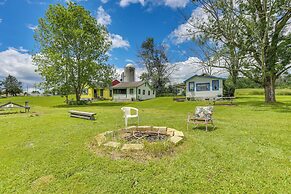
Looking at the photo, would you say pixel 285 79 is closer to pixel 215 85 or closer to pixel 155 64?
pixel 215 85

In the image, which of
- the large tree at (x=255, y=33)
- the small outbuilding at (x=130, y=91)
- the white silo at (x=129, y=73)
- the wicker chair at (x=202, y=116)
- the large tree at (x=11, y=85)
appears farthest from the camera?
the large tree at (x=11, y=85)

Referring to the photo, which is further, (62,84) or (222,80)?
(222,80)

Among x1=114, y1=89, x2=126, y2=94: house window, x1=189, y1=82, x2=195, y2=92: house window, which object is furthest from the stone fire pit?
x1=114, y1=89, x2=126, y2=94: house window

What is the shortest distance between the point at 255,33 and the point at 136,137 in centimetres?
1432

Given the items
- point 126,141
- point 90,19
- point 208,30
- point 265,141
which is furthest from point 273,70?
point 90,19

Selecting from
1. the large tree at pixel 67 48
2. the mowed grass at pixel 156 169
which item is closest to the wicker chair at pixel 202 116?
the mowed grass at pixel 156 169

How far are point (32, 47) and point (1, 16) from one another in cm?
502

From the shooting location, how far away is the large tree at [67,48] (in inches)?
840

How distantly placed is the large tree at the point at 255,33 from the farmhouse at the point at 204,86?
320 inches

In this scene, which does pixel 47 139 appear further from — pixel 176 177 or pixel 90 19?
pixel 90 19

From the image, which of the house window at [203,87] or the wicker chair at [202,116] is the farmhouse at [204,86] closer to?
the house window at [203,87]

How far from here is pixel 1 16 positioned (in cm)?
1812

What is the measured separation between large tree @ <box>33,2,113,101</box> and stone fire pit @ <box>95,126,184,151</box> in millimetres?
18002

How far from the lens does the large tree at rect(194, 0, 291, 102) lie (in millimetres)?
14930
